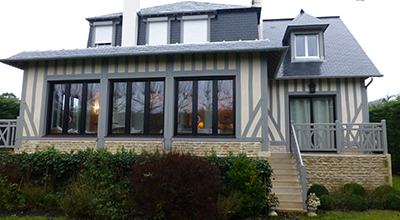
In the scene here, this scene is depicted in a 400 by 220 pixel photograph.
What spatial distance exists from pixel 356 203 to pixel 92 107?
7905 millimetres

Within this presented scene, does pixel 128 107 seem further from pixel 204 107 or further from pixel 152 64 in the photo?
pixel 204 107

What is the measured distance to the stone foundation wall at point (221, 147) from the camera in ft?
22.6

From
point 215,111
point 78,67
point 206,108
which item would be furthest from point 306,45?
point 78,67

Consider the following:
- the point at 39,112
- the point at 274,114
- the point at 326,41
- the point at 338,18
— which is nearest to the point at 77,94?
the point at 39,112

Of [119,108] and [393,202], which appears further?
[119,108]

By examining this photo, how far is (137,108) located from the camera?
7.75 metres

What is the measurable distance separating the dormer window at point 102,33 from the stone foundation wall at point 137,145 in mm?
5483

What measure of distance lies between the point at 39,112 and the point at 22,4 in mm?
6755

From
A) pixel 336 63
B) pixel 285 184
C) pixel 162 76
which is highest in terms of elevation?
pixel 336 63

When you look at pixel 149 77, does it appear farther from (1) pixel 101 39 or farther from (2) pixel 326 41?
(2) pixel 326 41

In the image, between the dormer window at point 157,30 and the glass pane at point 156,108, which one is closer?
the glass pane at point 156,108

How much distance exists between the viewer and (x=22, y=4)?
37.4ft

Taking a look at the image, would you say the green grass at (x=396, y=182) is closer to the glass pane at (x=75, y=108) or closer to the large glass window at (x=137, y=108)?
the large glass window at (x=137, y=108)

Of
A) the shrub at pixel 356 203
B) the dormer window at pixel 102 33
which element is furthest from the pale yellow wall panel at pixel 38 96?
the shrub at pixel 356 203
